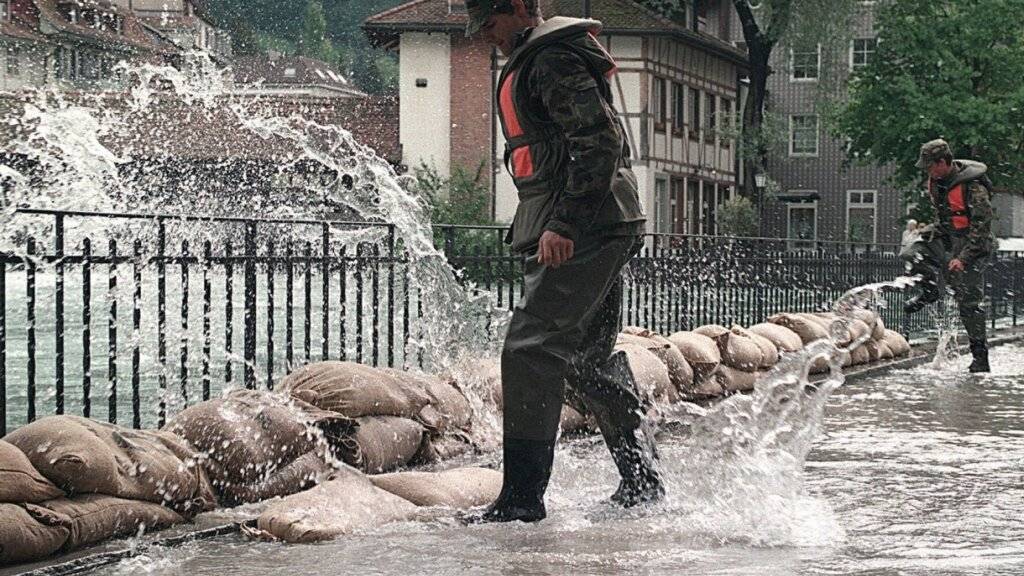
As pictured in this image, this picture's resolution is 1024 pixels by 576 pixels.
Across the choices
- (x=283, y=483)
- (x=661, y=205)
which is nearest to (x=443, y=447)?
(x=283, y=483)

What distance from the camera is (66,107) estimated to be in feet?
175

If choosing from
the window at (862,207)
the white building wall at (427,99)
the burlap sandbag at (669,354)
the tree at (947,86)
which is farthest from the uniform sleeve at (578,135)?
the window at (862,207)

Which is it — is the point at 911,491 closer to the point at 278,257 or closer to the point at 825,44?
the point at 278,257

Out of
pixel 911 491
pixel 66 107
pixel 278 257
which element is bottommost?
pixel 911 491

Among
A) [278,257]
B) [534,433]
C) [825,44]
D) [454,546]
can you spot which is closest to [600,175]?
[534,433]

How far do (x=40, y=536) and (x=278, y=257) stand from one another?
11.3ft

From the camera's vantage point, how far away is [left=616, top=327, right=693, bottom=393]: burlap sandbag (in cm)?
1068

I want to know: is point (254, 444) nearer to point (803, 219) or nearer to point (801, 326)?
point (801, 326)

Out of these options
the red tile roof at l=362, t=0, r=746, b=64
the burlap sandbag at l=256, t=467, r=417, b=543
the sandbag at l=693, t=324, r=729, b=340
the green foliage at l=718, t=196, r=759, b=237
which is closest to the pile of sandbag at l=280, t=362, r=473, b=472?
the burlap sandbag at l=256, t=467, r=417, b=543

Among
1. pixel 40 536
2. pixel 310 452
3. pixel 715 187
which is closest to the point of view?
pixel 40 536

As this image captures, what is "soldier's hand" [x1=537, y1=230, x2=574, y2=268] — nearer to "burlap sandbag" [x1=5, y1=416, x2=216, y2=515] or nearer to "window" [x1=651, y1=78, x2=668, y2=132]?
"burlap sandbag" [x1=5, y1=416, x2=216, y2=515]

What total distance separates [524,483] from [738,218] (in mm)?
46448

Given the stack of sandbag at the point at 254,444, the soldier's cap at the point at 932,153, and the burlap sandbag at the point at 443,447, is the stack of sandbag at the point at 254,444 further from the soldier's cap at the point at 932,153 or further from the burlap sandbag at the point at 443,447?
the soldier's cap at the point at 932,153

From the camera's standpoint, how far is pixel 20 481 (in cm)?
577
